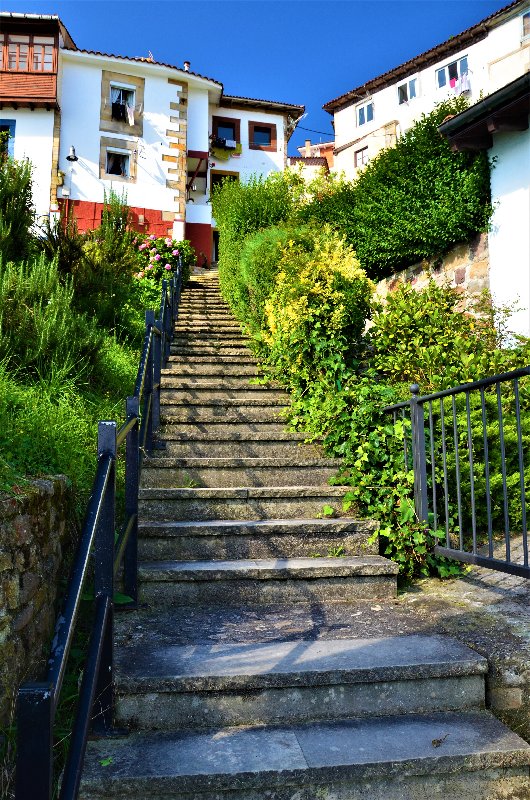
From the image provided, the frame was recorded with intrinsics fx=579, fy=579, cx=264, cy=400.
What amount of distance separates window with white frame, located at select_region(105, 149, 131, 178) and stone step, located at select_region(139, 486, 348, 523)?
17.9 meters

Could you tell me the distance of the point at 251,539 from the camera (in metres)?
3.60

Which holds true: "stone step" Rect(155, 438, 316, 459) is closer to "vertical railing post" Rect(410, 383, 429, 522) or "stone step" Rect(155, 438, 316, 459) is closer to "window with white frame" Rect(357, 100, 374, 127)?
"vertical railing post" Rect(410, 383, 429, 522)

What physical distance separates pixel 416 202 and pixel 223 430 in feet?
19.1

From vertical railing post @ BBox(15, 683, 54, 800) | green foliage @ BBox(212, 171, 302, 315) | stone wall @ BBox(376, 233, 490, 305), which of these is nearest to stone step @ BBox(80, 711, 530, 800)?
vertical railing post @ BBox(15, 683, 54, 800)

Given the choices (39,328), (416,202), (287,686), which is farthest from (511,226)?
(287,686)

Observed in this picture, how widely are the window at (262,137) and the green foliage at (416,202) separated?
15.9 m

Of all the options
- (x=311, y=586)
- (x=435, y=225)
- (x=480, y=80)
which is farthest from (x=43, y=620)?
(x=480, y=80)

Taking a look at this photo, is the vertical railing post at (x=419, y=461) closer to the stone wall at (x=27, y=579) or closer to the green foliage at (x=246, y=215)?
the stone wall at (x=27, y=579)

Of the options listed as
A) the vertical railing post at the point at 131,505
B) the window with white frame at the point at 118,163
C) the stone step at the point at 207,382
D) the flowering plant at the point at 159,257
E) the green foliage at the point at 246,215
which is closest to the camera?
the vertical railing post at the point at 131,505

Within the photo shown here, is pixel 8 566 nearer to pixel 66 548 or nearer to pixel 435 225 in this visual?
pixel 66 548

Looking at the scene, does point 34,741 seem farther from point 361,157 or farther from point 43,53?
point 361,157

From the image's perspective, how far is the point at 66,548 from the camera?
3125 mm

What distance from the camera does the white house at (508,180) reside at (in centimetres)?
713

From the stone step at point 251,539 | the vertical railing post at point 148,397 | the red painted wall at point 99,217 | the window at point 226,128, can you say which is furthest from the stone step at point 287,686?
the window at point 226,128
